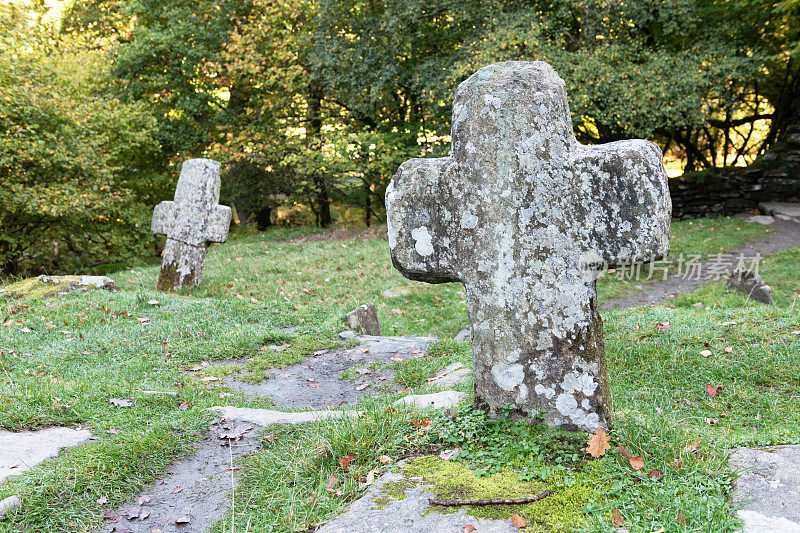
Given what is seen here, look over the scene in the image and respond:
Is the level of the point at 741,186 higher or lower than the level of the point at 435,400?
higher

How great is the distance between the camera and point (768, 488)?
249 centimetres

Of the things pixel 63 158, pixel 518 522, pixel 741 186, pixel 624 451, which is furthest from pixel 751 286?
pixel 63 158

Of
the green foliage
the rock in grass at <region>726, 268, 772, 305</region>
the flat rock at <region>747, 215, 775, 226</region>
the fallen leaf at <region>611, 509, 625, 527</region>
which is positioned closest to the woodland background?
the green foliage

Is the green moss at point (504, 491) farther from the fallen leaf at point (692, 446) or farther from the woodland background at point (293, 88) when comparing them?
the woodland background at point (293, 88)

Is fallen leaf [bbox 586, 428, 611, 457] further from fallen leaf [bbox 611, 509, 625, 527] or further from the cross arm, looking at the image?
the cross arm

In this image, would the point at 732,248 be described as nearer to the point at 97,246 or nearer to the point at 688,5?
the point at 688,5

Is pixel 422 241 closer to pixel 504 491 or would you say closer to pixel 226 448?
pixel 504 491

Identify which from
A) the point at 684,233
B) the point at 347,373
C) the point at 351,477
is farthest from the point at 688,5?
the point at 351,477

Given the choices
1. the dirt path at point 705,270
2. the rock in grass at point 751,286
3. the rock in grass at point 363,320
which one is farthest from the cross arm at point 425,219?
the dirt path at point 705,270

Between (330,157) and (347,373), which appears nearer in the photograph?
(347,373)

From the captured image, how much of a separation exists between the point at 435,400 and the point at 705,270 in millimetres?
11451

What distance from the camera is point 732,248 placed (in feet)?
48.6

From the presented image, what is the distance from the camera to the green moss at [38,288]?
8.83 m

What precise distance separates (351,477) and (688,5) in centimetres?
1578
